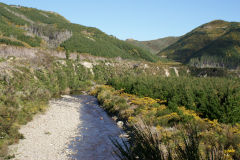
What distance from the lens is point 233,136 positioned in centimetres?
1034

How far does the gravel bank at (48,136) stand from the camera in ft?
39.2

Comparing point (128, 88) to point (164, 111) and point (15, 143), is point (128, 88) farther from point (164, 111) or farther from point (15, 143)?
point (15, 143)

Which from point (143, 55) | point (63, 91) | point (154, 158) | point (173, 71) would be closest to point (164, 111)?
point (154, 158)

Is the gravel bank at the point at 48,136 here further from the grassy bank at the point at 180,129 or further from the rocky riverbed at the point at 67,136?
the grassy bank at the point at 180,129

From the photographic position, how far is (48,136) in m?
15.3

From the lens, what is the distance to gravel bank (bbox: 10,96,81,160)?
470 inches

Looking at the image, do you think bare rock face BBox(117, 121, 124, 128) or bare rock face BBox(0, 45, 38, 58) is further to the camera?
bare rock face BBox(0, 45, 38, 58)

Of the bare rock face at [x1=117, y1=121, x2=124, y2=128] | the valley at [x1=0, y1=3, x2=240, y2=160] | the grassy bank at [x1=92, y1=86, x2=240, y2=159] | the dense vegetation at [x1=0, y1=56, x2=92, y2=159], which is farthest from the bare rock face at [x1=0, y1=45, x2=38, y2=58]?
the bare rock face at [x1=117, y1=121, x2=124, y2=128]

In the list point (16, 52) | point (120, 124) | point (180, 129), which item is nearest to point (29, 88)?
point (120, 124)

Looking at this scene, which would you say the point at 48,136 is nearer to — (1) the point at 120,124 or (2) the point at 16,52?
(1) the point at 120,124

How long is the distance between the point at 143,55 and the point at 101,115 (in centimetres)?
11815

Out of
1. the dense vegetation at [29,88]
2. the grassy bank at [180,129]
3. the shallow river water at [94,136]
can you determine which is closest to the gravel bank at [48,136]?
the shallow river water at [94,136]

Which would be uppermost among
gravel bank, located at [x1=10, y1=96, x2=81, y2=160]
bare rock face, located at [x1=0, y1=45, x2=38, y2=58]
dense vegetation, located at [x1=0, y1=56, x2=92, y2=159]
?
bare rock face, located at [x1=0, y1=45, x2=38, y2=58]

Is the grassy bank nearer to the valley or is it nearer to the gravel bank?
the valley
